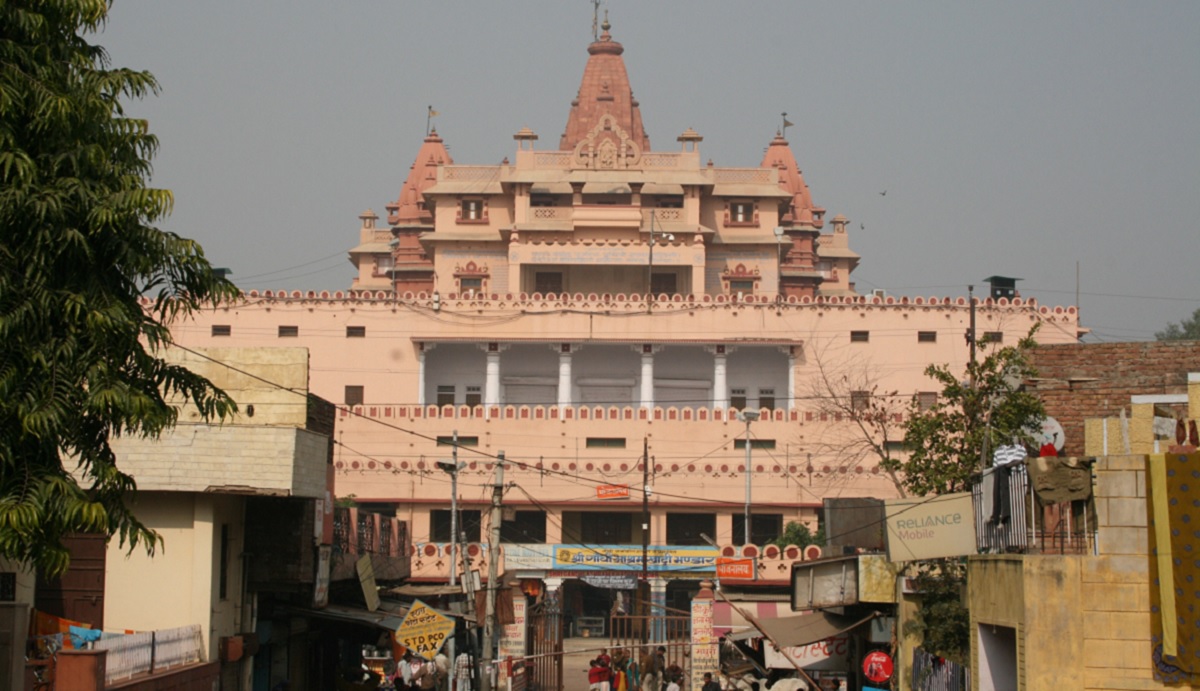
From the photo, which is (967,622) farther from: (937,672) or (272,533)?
(272,533)

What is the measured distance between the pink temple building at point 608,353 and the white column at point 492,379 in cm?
→ 8

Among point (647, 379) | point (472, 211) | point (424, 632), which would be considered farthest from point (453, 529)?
point (472, 211)

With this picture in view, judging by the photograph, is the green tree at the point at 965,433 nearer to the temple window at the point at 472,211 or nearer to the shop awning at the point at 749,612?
the shop awning at the point at 749,612

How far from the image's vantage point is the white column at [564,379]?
58.2 meters

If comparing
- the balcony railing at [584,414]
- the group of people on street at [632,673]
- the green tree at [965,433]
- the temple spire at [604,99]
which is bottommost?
the group of people on street at [632,673]

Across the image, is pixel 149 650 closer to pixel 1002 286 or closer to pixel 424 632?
pixel 424 632

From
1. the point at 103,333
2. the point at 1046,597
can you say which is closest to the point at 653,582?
the point at 1046,597

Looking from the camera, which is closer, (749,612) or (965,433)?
(965,433)

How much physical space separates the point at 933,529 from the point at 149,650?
9182 mm

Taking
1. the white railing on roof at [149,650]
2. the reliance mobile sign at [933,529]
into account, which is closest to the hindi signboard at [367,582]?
the white railing on roof at [149,650]

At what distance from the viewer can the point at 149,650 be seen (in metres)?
18.9

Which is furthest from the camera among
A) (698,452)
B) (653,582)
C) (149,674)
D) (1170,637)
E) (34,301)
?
(698,452)

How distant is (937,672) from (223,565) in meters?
9.65

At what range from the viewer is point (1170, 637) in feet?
43.5
